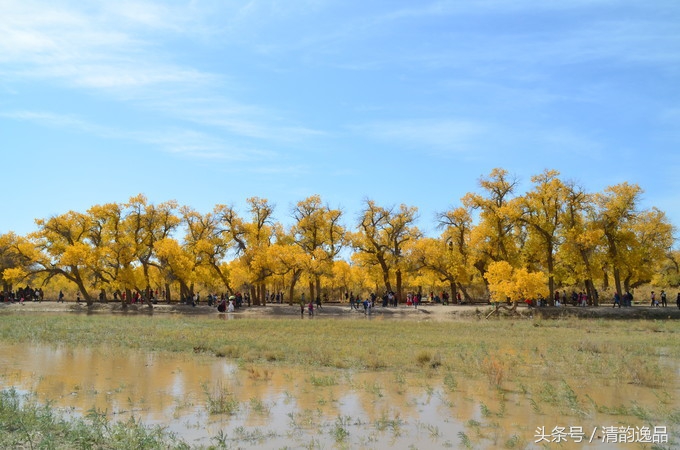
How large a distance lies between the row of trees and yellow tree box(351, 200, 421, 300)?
113mm

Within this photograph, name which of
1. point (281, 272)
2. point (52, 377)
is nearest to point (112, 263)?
point (281, 272)

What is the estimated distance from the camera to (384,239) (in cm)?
6294

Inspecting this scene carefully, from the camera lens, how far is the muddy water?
9375 mm

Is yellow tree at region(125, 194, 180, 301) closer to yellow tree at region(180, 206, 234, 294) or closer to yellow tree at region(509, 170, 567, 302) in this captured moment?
yellow tree at region(180, 206, 234, 294)

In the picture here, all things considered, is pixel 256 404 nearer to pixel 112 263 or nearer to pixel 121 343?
pixel 121 343

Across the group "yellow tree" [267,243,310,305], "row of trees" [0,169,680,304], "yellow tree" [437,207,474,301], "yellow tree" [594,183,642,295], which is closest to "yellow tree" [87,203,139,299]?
"row of trees" [0,169,680,304]

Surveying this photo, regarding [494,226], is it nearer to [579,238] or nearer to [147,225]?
[579,238]

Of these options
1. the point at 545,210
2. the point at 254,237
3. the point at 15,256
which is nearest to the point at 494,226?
the point at 545,210

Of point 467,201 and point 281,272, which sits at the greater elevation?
point 467,201

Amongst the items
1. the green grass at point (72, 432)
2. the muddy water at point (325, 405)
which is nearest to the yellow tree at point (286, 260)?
the muddy water at point (325, 405)

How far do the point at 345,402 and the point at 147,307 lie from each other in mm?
47567

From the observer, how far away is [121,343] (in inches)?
867

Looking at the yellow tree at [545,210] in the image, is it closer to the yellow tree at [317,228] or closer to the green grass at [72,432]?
the yellow tree at [317,228]

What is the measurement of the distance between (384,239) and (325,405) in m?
51.6
